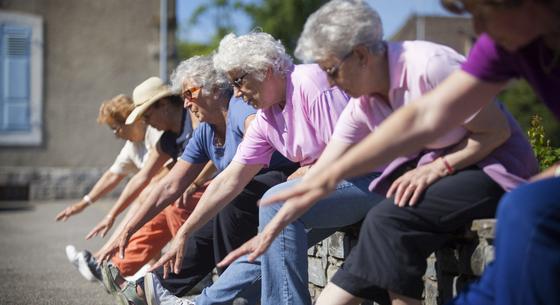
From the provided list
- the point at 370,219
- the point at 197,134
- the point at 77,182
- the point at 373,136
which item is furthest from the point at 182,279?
the point at 77,182

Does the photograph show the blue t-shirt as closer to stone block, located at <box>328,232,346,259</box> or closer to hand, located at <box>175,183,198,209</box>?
hand, located at <box>175,183,198,209</box>

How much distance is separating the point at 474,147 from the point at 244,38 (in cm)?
145

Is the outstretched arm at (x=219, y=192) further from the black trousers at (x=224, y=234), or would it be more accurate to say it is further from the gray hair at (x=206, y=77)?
the gray hair at (x=206, y=77)

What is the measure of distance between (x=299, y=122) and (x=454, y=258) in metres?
0.98

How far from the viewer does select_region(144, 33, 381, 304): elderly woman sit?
→ 379cm

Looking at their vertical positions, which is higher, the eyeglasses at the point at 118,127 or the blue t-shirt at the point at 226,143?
the blue t-shirt at the point at 226,143

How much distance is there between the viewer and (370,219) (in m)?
3.02

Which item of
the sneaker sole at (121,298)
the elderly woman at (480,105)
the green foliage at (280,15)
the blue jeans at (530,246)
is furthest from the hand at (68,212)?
the green foliage at (280,15)

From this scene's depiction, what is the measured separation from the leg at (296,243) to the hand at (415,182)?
0.52 metres

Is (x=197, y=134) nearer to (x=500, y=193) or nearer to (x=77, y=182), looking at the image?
(x=500, y=193)

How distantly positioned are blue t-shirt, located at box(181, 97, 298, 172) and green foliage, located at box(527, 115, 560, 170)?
1355 millimetres

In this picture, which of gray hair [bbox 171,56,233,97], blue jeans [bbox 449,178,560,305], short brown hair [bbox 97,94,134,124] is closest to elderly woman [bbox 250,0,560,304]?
blue jeans [bbox 449,178,560,305]

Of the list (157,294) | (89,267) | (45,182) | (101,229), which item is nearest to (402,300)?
(157,294)

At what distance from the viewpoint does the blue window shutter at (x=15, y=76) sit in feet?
56.5
